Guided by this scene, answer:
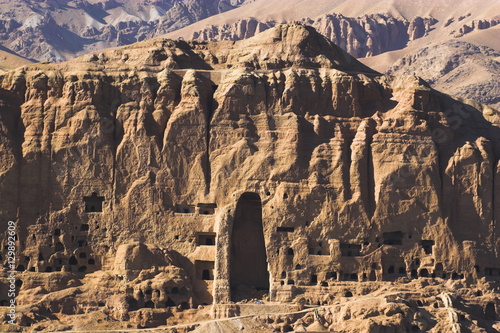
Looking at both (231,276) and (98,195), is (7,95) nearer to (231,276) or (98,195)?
(98,195)

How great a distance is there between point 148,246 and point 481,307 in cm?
2088

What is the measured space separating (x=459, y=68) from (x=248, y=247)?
88.3 meters

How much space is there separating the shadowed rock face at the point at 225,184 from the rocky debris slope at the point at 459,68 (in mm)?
70533

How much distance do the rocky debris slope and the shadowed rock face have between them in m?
70.5

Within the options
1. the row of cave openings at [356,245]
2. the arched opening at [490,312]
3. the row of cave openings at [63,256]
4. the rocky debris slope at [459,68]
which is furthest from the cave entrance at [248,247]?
the rocky debris slope at [459,68]

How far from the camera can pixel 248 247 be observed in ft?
264

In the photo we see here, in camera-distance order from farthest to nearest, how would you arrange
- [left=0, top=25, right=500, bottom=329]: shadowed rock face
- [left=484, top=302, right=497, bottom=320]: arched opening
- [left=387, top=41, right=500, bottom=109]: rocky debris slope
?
[left=387, top=41, right=500, bottom=109]: rocky debris slope < [left=484, top=302, right=497, bottom=320]: arched opening < [left=0, top=25, right=500, bottom=329]: shadowed rock face

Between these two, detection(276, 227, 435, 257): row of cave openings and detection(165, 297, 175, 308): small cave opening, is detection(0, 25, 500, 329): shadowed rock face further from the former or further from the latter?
detection(165, 297, 175, 308): small cave opening

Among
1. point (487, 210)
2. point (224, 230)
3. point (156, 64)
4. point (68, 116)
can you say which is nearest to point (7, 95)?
point (68, 116)

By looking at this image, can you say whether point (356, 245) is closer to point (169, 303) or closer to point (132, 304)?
point (169, 303)

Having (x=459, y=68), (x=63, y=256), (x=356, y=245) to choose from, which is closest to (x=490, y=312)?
(x=356, y=245)

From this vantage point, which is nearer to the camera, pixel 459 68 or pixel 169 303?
pixel 169 303

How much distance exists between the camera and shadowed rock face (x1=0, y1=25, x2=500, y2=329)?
77812mm

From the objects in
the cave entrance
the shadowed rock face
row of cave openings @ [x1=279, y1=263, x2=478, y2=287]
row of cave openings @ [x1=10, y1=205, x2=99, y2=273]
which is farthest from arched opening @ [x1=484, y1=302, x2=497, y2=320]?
row of cave openings @ [x1=10, y1=205, x2=99, y2=273]
